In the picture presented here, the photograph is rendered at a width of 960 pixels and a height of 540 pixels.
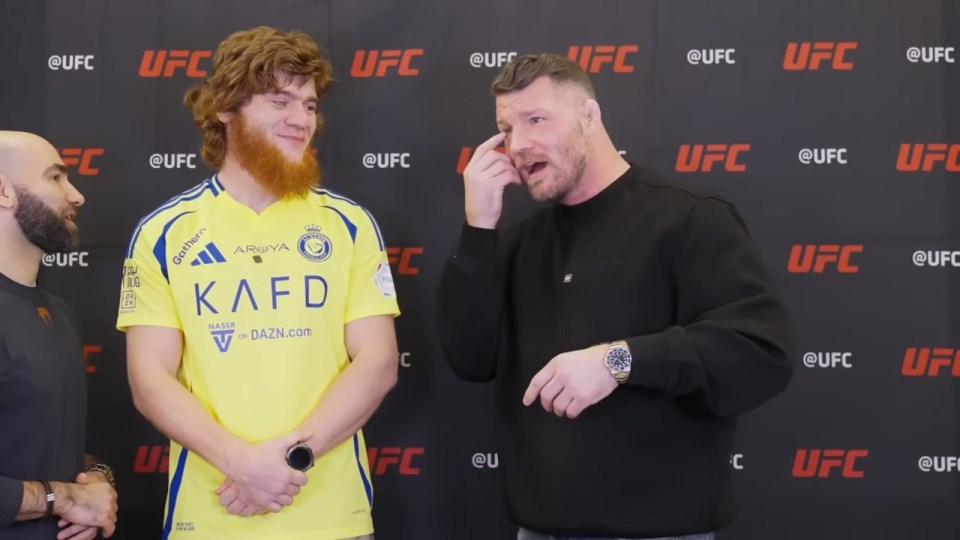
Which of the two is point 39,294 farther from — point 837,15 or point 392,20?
point 837,15

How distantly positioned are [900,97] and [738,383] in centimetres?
141

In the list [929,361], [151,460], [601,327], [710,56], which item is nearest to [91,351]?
[151,460]

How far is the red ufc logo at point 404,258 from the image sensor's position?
2789 millimetres

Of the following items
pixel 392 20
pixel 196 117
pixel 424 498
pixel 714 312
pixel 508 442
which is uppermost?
pixel 392 20

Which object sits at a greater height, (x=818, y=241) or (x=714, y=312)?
(x=818, y=241)

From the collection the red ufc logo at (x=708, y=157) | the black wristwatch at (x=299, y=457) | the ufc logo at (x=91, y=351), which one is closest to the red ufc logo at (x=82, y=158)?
the ufc logo at (x=91, y=351)

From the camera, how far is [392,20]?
9.16 ft

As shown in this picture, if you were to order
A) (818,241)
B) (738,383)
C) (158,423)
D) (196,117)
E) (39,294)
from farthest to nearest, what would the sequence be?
1. (818,241)
2. (196,117)
3. (39,294)
4. (158,423)
5. (738,383)

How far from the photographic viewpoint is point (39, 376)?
78.8 inches

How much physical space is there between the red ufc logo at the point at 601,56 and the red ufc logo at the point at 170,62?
1.12 metres

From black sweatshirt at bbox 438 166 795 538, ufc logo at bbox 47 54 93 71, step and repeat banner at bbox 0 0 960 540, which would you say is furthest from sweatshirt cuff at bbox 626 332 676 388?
ufc logo at bbox 47 54 93 71

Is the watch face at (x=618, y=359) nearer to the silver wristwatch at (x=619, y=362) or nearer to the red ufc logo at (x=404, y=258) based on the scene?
the silver wristwatch at (x=619, y=362)

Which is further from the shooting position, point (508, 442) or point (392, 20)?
point (392, 20)

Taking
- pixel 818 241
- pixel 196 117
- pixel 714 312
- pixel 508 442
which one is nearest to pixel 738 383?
pixel 714 312
